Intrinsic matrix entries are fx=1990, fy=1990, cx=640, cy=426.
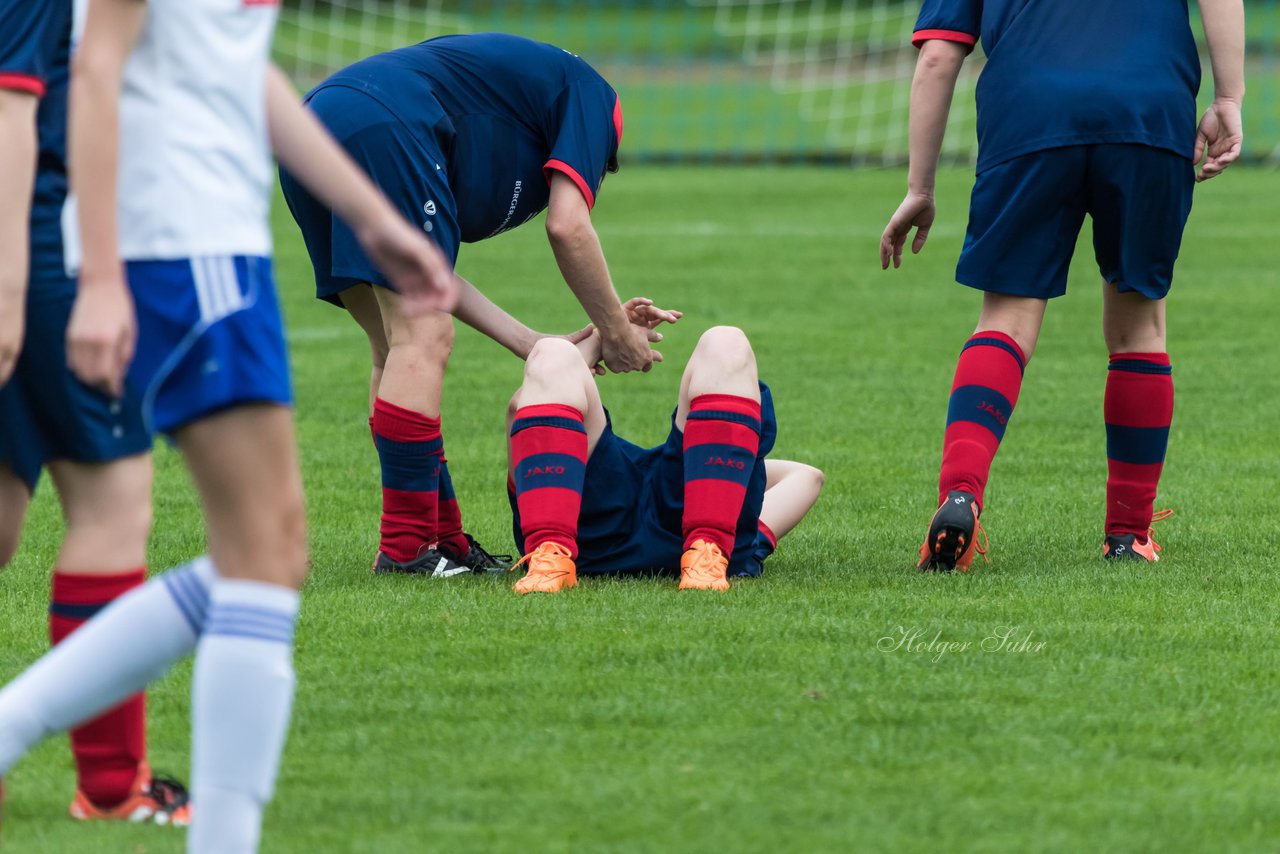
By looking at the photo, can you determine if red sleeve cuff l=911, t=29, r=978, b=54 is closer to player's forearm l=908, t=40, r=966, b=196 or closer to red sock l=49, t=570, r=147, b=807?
player's forearm l=908, t=40, r=966, b=196

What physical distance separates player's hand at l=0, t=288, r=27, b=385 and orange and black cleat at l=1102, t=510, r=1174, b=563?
10.6 feet

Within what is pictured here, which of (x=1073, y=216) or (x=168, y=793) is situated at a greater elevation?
(x=1073, y=216)

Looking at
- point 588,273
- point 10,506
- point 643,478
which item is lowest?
point 643,478

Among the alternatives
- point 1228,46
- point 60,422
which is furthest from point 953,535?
point 60,422

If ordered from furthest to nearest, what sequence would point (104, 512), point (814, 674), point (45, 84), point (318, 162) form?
1. point (814, 674)
2. point (104, 512)
3. point (45, 84)
4. point (318, 162)

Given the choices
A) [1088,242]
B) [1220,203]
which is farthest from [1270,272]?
[1220,203]

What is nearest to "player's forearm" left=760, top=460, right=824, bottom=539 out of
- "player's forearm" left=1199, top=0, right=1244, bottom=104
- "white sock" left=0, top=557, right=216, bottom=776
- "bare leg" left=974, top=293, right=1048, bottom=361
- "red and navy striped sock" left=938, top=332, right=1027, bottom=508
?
"red and navy striped sock" left=938, top=332, right=1027, bottom=508

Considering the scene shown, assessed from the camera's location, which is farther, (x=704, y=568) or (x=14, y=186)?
(x=704, y=568)

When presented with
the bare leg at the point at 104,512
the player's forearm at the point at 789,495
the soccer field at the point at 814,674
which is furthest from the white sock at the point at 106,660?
the player's forearm at the point at 789,495

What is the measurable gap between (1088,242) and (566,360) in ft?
32.9

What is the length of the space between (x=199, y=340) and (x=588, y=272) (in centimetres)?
243

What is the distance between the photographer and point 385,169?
4.99m

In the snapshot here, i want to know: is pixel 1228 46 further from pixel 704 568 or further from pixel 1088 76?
pixel 704 568

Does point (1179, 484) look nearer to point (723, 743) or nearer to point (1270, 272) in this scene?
point (723, 743)
